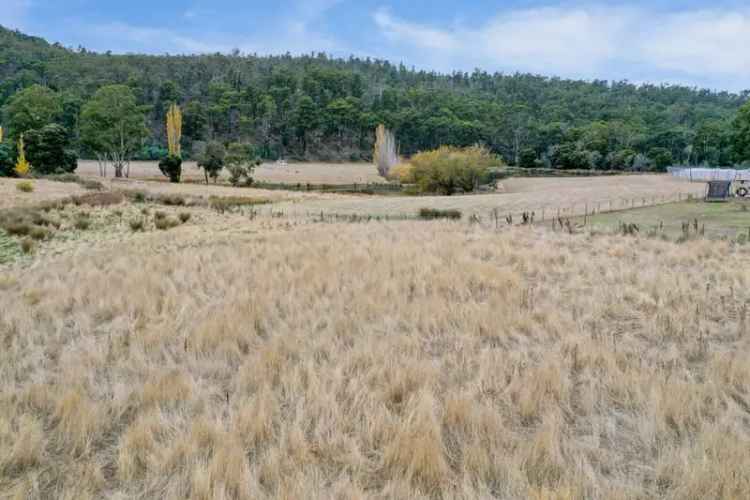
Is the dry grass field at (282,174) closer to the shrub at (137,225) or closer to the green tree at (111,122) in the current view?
the green tree at (111,122)

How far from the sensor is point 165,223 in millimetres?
20609

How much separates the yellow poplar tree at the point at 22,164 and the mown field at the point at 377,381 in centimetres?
4275

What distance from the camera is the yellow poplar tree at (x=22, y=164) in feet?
151

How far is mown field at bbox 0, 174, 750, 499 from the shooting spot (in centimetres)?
345

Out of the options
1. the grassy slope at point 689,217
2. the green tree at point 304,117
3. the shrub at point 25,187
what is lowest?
the grassy slope at point 689,217

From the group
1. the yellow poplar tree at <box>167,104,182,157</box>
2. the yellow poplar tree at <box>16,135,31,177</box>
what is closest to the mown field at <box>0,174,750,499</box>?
the yellow poplar tree at <box>16,135,31,177</box>

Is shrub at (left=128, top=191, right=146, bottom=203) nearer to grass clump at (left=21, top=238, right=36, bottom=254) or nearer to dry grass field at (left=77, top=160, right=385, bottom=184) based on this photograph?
grass clump at (left=21, top=238, right=36, bottom=254)

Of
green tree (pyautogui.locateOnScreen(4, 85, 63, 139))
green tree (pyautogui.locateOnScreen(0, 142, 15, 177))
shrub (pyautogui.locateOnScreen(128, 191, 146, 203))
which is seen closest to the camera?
shrub (pyautogui.locateOnScreen(128, 191, 146, 203))

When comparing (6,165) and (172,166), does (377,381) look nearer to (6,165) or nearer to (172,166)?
(6,165)

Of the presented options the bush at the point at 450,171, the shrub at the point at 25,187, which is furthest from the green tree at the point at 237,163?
the shrub at the point at 25,187

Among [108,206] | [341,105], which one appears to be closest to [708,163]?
[341,105]

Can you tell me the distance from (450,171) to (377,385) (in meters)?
47.3

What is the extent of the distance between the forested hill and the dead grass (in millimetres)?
72012

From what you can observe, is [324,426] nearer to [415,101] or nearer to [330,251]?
[330,251]
